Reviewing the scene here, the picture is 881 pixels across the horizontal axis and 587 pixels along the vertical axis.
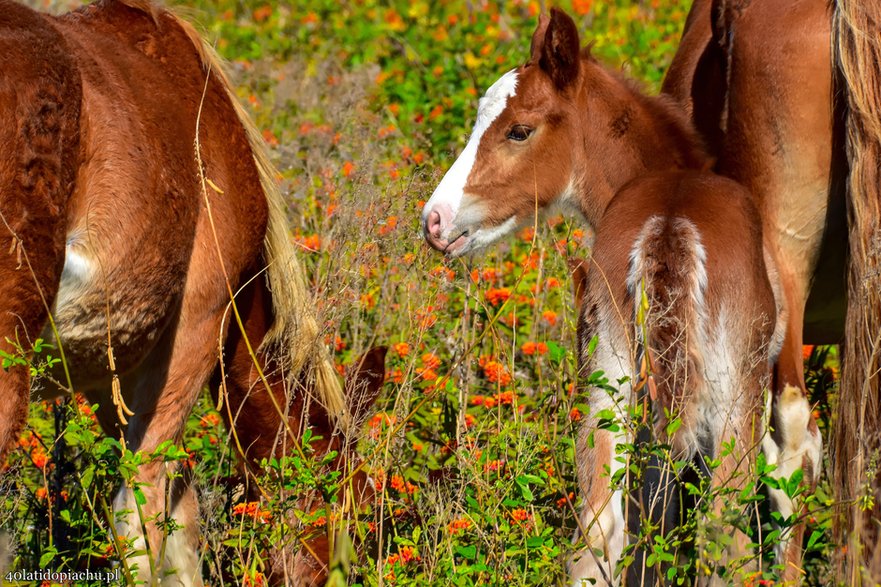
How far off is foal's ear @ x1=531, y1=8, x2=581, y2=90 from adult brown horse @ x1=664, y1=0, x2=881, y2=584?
48 cm

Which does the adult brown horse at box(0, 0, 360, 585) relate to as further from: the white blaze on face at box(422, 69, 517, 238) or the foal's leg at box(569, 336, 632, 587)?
the foal's leg at box(569, 336, 632, 587)

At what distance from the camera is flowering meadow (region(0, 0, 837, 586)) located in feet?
9.52

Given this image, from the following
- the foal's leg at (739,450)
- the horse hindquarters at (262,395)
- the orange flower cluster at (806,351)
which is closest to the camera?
the foal's leg at (739,450)

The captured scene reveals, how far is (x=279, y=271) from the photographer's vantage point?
3.78m

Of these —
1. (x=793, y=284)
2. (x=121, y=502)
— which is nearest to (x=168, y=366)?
(x=121, y=502)

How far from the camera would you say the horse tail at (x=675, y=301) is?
2.87 metres

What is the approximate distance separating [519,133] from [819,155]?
0.98m

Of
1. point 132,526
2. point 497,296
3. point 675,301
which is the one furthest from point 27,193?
point 497,296

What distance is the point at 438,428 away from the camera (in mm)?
4027

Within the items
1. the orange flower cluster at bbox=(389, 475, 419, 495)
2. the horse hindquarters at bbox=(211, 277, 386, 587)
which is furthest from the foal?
the orange flower cluster at bbox=(389, 475, 419, 495)

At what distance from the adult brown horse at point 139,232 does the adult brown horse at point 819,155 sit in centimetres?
143

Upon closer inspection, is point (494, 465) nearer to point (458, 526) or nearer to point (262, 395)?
point (458, 526)

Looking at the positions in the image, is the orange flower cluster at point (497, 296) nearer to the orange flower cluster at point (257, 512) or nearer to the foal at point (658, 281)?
the foal at point (658, 281)

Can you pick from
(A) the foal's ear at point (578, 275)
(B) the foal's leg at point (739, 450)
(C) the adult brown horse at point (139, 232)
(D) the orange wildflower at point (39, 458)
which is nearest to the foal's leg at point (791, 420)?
(B) the foal's leg at point (739, 450)
